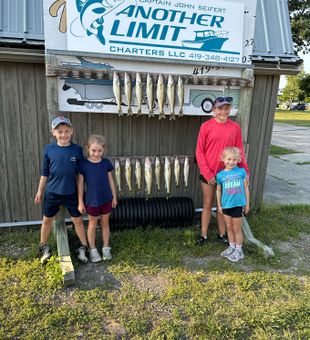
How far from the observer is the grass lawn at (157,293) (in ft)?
9.80

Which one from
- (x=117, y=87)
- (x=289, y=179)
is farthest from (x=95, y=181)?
(x=289, y=179)

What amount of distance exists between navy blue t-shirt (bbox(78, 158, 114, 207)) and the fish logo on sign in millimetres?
1452

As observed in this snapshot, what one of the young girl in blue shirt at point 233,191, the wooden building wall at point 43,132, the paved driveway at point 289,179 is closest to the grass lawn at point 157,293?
the young girl in blue shirt at point 233,191

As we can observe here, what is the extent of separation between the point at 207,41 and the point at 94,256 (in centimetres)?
306

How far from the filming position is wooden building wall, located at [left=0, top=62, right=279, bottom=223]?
4.30m

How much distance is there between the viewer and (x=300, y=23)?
20531 mm

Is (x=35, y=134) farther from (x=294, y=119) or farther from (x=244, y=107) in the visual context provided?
(x=294, y=119)

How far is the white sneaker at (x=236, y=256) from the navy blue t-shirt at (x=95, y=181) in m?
1.75

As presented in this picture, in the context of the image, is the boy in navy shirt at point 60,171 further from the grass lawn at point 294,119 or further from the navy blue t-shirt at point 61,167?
the grass lawn at point 294,119

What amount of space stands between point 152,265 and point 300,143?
12.3 meters

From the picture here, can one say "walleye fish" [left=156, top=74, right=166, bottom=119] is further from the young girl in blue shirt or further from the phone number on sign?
the young girl in blue shirt

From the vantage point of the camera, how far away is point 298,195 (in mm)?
6953

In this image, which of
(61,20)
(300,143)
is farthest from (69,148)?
(300,143)

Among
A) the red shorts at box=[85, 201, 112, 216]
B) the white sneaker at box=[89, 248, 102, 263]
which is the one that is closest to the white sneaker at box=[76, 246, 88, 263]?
the white sneaker at box=[89, 248, 102, 263]
